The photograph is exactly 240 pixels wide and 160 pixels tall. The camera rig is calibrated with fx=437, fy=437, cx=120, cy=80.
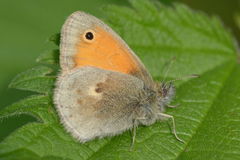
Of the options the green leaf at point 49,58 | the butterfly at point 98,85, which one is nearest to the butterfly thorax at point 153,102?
the butterfly at point 98,85

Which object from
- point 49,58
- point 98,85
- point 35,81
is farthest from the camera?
point 49,58

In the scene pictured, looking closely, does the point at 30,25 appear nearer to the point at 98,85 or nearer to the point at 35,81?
the point at 35,81

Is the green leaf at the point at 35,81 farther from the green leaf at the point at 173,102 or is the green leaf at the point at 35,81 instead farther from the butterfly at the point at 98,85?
the butterfly at the point at 98,85

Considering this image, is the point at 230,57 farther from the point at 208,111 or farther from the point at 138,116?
the point at 138,116

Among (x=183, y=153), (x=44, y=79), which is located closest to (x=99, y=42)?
(x=44, y=79)

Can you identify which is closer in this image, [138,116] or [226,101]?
[138,116]

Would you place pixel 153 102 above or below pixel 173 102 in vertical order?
above

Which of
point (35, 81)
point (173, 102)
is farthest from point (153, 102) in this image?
point (35, 81)
